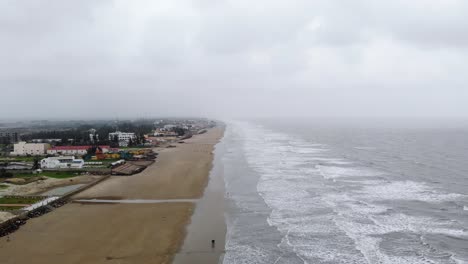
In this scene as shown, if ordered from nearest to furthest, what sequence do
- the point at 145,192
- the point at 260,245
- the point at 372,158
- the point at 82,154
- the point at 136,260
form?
the point at 136,260 < the point at 260,245 < the point at 145,192 < the point at 372,158 < the point at 82,154

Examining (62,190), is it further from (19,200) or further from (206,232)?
(206,232)

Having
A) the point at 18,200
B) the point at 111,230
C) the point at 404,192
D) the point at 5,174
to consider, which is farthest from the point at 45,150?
the point at 404,192

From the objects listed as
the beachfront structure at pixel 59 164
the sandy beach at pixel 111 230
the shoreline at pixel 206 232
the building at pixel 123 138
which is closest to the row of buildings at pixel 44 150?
the beachfront structure at pixel 59 164

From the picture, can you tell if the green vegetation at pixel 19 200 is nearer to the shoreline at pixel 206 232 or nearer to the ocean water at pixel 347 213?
the shoreline at pixel 206 232

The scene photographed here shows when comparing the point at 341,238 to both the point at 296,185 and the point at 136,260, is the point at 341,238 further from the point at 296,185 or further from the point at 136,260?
the point at 296,185

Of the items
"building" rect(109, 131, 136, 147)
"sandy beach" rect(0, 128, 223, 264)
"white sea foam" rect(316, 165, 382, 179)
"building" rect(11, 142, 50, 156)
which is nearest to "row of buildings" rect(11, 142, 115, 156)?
"building" rect(11, 142, 50, 156)

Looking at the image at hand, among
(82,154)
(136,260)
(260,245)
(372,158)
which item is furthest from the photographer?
(82,154)

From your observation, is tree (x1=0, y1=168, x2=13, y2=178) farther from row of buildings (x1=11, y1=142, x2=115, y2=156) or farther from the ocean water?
the ocean water

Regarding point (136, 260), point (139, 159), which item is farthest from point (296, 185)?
point (139, 159)
